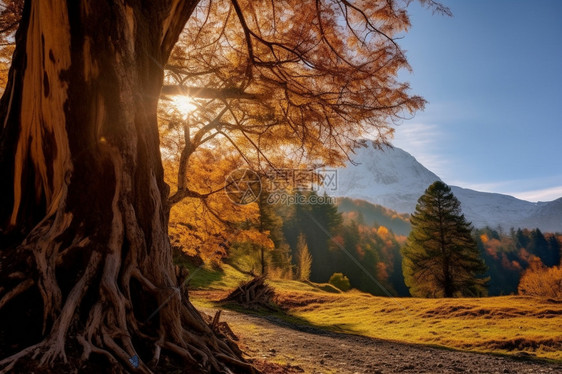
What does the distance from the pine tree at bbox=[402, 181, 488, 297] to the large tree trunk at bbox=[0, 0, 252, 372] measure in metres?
27.6

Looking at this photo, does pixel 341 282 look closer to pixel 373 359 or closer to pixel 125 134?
pixel 373 359

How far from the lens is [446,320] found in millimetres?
12000

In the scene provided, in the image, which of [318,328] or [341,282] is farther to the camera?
[341,282]

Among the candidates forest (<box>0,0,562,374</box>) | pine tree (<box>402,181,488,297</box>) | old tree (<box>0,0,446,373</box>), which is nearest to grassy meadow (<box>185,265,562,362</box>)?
forest (<box>0,0,562,374</box>)

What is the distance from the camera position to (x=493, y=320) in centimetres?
1116

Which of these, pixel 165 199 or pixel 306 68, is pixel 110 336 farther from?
pixel 306 68

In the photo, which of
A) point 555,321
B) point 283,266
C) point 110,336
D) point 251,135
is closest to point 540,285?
point 283,266

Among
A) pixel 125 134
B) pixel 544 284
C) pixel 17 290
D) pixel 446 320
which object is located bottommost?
pixel 544 284

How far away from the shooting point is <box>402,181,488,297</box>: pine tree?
26109 mm

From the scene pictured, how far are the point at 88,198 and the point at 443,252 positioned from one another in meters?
29.1

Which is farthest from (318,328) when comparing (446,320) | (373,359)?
Result: (373,359)

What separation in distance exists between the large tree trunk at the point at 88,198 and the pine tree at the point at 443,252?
90.5ft

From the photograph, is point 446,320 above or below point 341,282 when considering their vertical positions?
above

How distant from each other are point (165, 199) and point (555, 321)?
1283 centimetres
